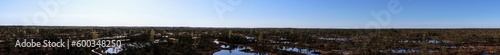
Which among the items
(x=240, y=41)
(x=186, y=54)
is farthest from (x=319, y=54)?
(x=240, y=41)

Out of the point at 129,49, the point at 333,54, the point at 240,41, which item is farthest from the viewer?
the point at 240,41

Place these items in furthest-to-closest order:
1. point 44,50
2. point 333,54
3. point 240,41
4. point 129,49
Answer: point 240,41, point 333,54, point 129,49, point 44,50

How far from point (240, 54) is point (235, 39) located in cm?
902

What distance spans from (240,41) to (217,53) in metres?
7.71

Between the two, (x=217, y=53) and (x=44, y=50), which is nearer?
(x=44, y=50)

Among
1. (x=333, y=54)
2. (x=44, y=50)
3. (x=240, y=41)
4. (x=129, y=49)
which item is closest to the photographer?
(x=44, y=50)

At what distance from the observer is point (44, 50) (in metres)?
17.0

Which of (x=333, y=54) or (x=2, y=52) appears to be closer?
(x=2, y=52)

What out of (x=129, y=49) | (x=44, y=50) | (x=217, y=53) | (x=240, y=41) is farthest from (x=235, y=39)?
(x=44, y=50)

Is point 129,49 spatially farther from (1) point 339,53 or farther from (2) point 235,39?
(2) point 235,39

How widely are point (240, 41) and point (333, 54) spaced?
966 centimetres

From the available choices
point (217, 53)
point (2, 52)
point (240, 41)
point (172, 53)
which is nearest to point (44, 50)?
point (2, 52)

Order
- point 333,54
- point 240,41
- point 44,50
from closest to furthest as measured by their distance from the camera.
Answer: point 44,50 → point 333,54 → point 240,41

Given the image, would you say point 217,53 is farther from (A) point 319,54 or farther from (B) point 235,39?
(B) point 235,39
